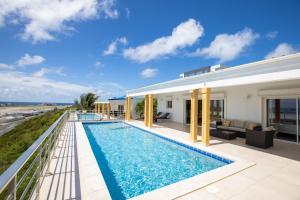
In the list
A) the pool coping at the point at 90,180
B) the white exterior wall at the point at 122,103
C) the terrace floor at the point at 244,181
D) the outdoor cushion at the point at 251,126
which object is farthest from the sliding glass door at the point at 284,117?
the white exterior wall at the point at 122,103

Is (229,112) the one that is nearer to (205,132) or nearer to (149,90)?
(205,132)

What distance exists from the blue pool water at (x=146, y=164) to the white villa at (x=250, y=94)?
1430 mm

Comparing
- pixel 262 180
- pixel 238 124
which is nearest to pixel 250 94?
pixel 238 124

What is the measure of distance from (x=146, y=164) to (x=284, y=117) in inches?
308

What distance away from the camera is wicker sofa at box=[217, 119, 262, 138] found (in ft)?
28.8

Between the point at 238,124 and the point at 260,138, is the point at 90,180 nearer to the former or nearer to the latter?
the point at 260,138

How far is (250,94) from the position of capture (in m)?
9.66

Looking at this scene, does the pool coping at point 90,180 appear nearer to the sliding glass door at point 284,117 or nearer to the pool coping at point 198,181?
the pool coping at point 198,181

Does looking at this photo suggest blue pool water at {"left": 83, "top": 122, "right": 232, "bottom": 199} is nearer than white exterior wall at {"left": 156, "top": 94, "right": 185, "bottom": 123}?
Yes

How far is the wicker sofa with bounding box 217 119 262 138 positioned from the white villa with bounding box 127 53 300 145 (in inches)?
3.2

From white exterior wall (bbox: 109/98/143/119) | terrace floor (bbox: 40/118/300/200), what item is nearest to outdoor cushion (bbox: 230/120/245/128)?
terrace floor (bbox: 40/118/300/200)

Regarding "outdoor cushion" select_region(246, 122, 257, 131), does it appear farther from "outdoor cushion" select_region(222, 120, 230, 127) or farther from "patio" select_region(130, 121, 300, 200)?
"patio" select_region(130, 121, 300, 200)

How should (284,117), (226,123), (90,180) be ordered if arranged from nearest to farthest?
(90,180) → (284,117) → (226,123)

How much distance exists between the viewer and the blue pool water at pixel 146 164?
4660mm
